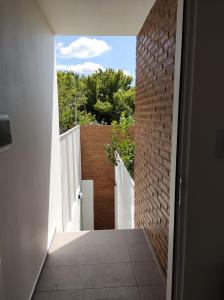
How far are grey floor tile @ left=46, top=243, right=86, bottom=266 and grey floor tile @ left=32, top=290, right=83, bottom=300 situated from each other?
0.42m

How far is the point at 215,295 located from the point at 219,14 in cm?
123

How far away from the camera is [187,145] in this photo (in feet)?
3.54

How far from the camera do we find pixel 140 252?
8.71 feet

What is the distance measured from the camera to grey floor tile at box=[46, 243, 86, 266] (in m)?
2.48

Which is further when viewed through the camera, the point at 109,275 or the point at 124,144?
the point at 124,144

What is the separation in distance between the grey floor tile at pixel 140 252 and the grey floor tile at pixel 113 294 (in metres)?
0.47

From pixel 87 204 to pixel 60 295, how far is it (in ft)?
21.9

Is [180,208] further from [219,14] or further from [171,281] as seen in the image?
[219,14]

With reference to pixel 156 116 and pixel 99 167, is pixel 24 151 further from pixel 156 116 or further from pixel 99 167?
pixel 99 167

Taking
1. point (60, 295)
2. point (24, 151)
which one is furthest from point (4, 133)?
point (60, 295)

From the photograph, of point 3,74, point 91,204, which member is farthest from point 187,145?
point 91,204

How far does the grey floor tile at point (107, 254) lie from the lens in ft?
8.22

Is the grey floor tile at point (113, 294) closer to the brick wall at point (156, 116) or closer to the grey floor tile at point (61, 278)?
the grey floor tile at point (61, 278)

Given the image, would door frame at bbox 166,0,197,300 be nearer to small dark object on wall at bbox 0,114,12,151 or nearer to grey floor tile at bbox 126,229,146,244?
small dark object on wall at bbox 0,114,12,151
